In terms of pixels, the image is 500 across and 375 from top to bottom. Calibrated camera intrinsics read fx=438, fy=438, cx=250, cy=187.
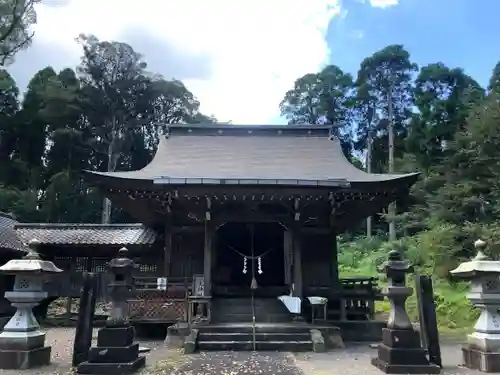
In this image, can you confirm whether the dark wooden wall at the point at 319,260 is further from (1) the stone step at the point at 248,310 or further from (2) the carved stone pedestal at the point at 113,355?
(2) the carved stone pedestal at the point at 113,355

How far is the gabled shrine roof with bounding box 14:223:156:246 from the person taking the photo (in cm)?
1513

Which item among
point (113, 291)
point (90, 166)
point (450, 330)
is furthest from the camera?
point (90, 166)

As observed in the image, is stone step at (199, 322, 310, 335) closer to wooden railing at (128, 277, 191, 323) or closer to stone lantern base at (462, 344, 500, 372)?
wooden railing at (128, 277, 191, 323)

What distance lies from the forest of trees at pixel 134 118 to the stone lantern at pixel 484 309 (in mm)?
16578

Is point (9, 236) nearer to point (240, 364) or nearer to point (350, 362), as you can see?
point (240, 364)

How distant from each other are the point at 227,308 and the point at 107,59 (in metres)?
28.8

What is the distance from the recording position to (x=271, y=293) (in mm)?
12492

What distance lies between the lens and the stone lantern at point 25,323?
24.1 ft

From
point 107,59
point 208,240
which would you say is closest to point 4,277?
point 208,240

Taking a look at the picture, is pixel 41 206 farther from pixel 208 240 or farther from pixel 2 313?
pixel 208 240

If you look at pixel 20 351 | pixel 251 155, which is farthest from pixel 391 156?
pixel 20 351

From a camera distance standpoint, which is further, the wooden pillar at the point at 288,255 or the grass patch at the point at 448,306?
the grass patch at the point at 448,306

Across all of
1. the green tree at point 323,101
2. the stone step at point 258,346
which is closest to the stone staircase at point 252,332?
the stone step at point 258,346

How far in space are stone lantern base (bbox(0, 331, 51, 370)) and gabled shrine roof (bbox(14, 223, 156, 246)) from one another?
23.5 feet
